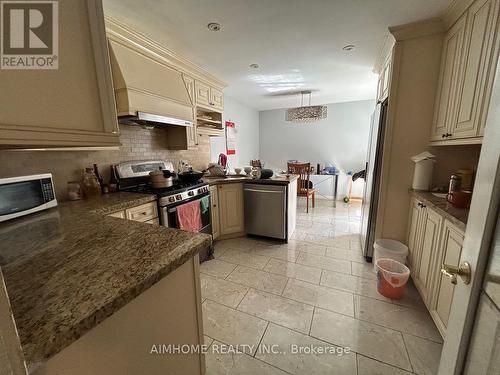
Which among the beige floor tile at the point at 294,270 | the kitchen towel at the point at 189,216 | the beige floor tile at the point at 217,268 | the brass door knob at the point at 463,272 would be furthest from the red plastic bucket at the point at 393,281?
the kitchen towel at the point at 189,216

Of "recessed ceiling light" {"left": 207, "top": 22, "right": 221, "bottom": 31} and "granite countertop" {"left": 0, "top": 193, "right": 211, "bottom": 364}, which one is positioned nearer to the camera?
"granite countertop" {"left": 0, "top": 193, "right": 211, "bottom": 364}

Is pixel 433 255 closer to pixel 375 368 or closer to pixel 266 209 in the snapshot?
pixel 375 368

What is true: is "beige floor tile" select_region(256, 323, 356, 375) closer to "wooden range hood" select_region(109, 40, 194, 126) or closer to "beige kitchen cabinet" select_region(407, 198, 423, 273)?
"beige kitchen cabinet" select_region(407, 198, 423, 273)

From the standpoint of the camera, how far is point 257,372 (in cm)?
127

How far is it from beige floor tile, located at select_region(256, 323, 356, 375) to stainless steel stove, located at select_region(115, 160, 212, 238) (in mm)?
1304

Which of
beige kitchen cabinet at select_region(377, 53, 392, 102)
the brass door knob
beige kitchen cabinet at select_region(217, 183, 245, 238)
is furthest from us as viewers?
beige kitchen cabinet at select_region(217, 183, 245, 238)

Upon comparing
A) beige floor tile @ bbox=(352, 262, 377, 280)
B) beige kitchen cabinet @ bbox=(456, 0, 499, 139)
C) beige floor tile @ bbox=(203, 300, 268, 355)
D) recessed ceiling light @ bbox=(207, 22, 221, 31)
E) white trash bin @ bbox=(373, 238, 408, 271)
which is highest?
recessed ceiling light @ bbox=(207, 22, 221, 31)

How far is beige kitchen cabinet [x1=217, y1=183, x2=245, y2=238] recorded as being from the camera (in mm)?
2896

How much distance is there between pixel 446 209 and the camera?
4.64ft

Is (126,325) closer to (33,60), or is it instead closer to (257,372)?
(33,60)

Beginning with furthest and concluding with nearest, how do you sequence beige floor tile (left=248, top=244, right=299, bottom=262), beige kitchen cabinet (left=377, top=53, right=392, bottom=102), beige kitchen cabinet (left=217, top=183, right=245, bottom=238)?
1. beige kitchen cabinet (left=217, top=183, right=245, bottom=238)
2. beige floor tile (left=248, top=244, right=299, bottom=262)
3. beige kitchen cabinet (left=377, top=53, right=392, bottom=102)

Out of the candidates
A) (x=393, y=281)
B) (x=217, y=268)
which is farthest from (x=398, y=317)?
(x=217, y=268)

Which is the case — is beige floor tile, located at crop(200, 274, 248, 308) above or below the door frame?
below

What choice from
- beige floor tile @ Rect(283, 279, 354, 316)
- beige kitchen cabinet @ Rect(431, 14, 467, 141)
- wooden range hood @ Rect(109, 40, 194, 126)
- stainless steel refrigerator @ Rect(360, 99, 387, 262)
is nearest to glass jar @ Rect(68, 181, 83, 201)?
wooden range hood @ Rect(109, 40, 194, 126)
